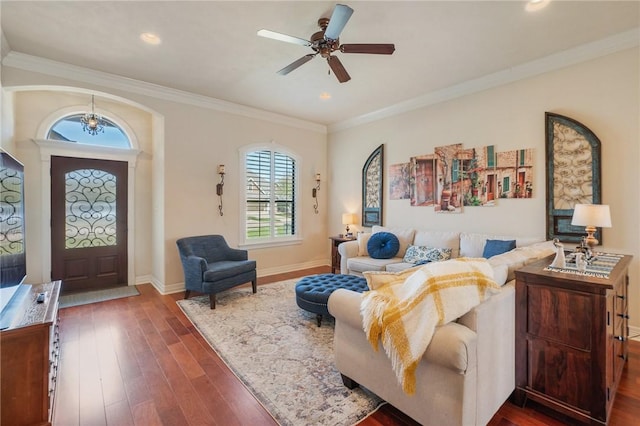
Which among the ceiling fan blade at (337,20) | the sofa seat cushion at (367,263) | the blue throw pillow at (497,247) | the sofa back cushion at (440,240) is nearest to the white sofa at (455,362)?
the blue throw pillow at (497,247)

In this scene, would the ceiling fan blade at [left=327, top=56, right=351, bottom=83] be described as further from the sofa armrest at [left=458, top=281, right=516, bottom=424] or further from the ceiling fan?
the sofa armrest at [left=458, top=281, right=516, bottom=424]

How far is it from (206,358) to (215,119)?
3.81m

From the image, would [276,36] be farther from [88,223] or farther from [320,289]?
[88,223]

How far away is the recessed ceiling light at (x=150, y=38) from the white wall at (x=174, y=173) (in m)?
1.38

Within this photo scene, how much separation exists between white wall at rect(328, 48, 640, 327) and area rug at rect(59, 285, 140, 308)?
14.7 ft

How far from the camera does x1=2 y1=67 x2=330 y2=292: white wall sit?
13.6ft

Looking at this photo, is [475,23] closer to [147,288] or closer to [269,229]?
[269,229]

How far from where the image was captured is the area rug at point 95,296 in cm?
403

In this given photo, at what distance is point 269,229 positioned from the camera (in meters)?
5.66

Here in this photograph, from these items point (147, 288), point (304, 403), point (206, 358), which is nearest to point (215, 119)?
point (147, 288)

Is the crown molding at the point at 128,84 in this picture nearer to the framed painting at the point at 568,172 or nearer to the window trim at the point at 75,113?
the window trim at the point at 75,113

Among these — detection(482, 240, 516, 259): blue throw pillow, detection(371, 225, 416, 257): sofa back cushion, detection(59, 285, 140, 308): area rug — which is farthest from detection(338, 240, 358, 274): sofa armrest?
detection(59, 285, 140, 308): area rug

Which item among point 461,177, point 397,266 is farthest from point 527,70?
point 397,266

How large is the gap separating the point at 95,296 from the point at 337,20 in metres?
4.92
